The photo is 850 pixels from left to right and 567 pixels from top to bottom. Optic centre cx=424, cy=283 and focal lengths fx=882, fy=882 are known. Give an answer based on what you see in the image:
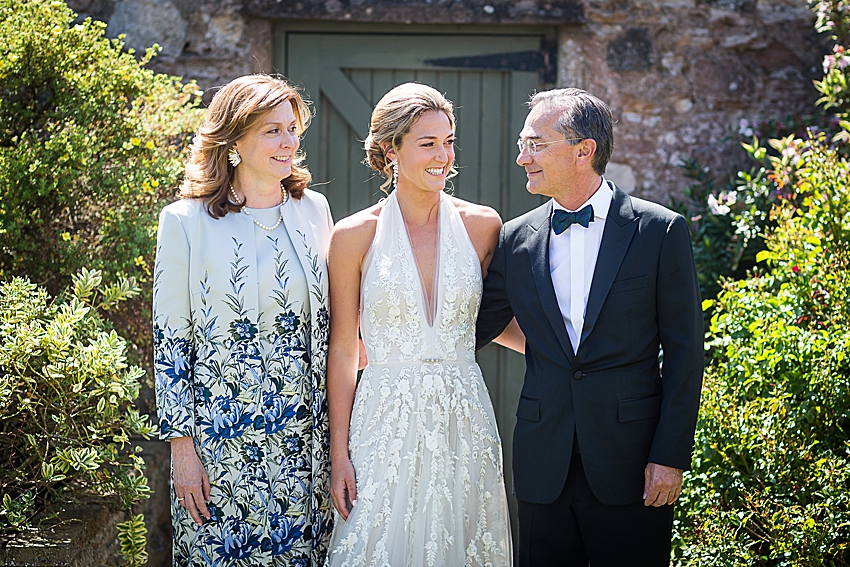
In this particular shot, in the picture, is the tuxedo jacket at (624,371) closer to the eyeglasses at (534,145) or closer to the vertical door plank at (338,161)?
the eyeglasses at (534,145)

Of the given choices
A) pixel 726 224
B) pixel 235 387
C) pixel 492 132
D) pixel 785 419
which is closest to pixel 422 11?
pixel 492 132

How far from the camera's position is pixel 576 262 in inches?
106

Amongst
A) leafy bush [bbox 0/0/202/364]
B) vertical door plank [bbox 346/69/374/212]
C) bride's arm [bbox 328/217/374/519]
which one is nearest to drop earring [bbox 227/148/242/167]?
bride's arm [bbox 328/217/374/519]

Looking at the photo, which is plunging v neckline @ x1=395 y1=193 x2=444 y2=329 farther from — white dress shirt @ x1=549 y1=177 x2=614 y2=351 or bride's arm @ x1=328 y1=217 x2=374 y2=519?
white dress shirt @ x1=549 y1=177 x2=614 y2=351

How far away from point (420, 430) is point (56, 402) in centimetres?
119

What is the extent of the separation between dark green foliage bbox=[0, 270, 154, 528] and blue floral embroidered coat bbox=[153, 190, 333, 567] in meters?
0.26

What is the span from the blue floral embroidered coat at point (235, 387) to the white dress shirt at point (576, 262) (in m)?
0.78

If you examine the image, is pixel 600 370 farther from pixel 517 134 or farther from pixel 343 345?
pixel 517 134

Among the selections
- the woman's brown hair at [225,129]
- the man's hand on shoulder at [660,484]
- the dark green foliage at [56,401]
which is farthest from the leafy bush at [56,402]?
the man's hand on shoulder at [660,484]

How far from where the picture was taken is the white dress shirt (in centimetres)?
266

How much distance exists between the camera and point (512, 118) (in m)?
4.72

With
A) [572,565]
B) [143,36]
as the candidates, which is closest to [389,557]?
[572,565]

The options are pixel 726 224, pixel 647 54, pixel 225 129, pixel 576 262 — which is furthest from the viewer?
pixel 647 54

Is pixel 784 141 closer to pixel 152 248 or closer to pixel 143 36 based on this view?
pixel 152 248
